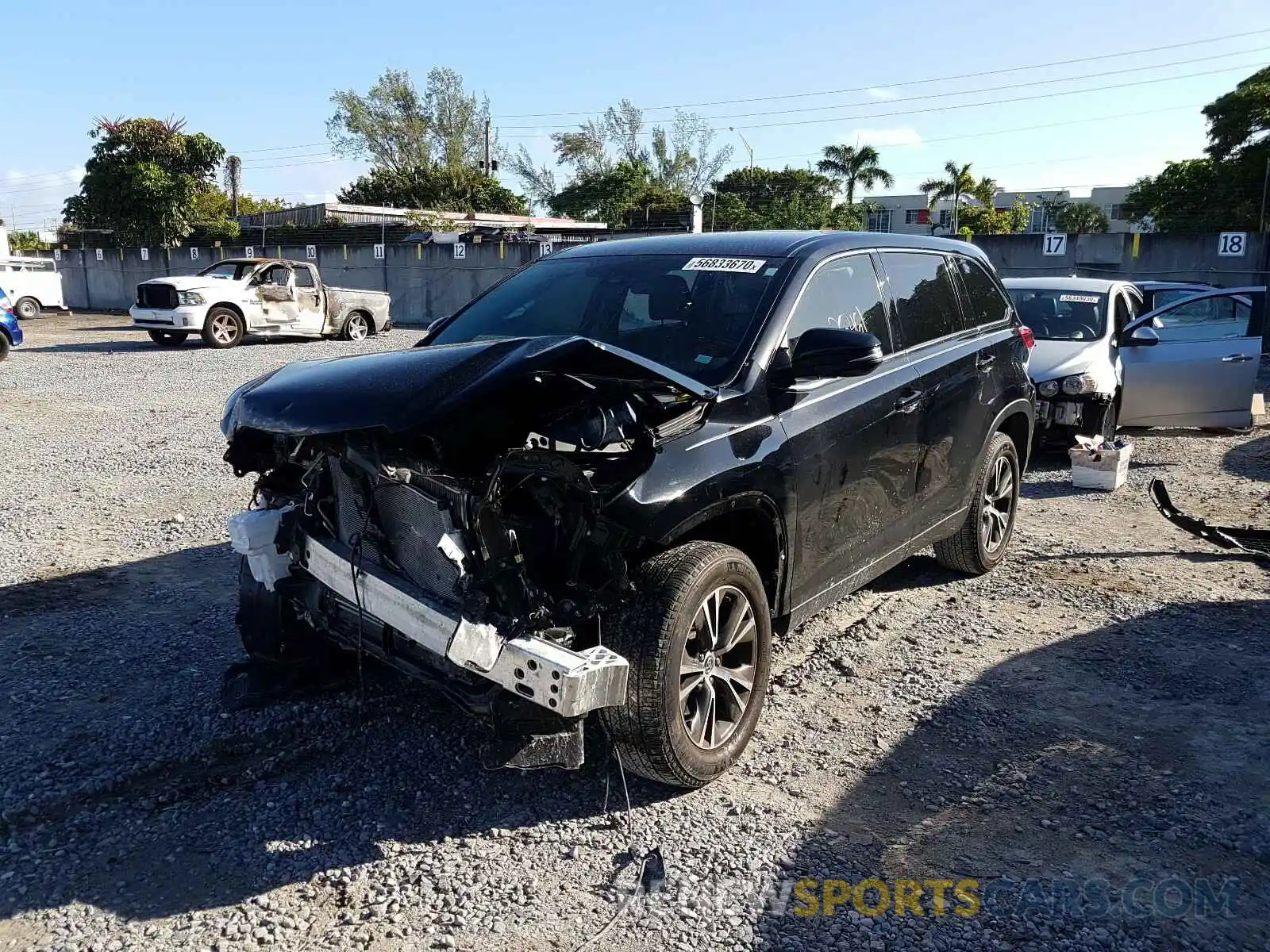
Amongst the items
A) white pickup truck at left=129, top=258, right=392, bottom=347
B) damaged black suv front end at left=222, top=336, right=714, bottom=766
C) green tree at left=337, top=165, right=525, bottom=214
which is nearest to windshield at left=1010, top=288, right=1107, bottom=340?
damaged black suv front end at left=222, top=336, right=714, bottom=766

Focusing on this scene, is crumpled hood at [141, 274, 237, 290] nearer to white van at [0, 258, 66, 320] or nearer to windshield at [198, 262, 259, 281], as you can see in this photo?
windshield at [198, 262, 259, 281]

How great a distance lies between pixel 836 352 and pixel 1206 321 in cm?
834

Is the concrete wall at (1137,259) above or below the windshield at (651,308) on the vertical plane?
above

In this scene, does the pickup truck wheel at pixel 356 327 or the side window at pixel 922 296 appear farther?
the pickup truck wheel at pixel 356 327

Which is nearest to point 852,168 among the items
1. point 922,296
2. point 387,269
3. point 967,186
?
point 967,186

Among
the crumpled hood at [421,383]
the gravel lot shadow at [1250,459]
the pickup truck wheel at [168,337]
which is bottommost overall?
the gravel lot shadow at [1250,459]

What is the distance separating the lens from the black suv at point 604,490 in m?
3.05

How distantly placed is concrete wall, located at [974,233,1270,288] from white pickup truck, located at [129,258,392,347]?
573 inches

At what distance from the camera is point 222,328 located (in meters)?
19.0

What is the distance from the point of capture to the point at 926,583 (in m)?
5.89

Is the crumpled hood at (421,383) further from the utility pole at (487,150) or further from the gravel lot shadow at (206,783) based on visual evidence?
the utility pole at (487,150)

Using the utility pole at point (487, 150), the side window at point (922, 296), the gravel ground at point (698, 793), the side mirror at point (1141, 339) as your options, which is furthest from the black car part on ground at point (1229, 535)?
the utility pole at point (487, 150)

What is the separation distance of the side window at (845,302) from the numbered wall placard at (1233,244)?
779 inches

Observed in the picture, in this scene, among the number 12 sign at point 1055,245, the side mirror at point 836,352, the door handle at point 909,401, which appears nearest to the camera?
the side mirror at point 836,352
